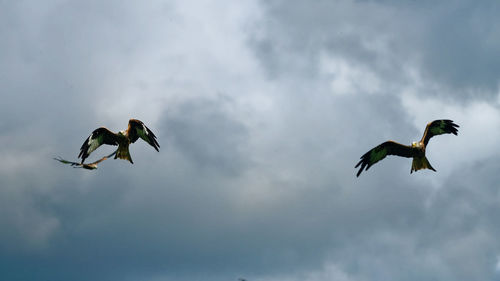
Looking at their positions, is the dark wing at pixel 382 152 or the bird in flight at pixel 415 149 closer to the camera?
the bird in flight at pixel 415 149

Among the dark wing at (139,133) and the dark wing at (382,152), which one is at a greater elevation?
the dark wing at (139,133)

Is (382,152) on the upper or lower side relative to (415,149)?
upper

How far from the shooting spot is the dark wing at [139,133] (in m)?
36.2

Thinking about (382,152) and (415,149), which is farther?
(382,152)

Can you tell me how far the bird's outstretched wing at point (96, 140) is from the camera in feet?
117

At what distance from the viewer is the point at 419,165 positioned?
35562 mm

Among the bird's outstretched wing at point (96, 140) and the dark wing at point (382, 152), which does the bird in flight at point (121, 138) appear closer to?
the bird's outstretched wing at point (96, 140)

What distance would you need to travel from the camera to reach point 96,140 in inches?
1421

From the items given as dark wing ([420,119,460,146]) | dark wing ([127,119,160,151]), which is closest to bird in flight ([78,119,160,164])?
dark wing ([127,119,160,151])

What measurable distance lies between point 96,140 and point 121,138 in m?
1.52

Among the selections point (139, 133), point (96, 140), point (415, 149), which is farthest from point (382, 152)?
point (96, 140)

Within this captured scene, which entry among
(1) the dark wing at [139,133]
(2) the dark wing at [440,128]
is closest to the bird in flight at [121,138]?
(1) the dark wing at [139,133]

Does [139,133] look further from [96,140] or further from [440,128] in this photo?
[440,128]

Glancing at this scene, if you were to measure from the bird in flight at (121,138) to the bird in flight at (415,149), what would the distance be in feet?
40.4
